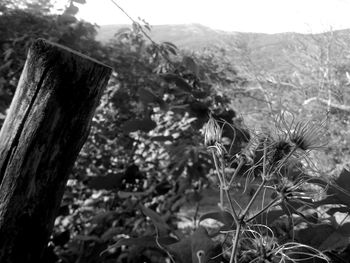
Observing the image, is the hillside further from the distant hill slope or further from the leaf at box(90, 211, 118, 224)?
the leaf at box(90, 211, 118, 224)

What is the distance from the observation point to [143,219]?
2.04 m

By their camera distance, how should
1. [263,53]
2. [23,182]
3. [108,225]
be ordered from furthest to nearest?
[263,53], [108,225], [23,182]

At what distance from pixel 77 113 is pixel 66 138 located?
2.8 inches

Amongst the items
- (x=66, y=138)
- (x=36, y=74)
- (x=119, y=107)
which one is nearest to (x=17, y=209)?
(x=66, y=138)

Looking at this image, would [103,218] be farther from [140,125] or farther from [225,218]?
[225,218]

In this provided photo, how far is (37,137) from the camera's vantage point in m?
0.91

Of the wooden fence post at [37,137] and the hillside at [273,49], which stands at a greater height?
the hillside at [273,49]

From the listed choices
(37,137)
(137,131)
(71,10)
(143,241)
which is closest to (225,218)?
(143,241)

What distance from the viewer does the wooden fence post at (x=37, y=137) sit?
91 centimetres

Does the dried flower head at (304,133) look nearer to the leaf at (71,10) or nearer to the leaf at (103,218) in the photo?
the leaf at (103,218)

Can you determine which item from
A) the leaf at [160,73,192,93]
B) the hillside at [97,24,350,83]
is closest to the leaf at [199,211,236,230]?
the leaf at [160,73,192,93]

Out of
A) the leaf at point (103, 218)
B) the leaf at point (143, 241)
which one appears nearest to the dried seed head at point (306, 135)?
the leaf at point (143, 241)

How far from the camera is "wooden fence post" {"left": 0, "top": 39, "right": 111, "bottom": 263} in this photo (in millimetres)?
912

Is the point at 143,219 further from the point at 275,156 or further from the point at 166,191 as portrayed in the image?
the point at 275,156
